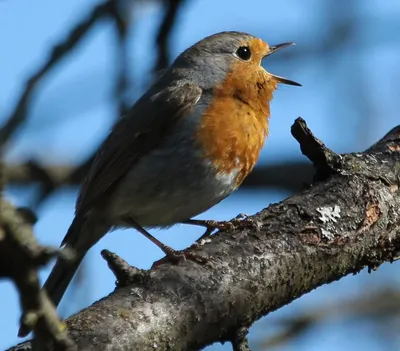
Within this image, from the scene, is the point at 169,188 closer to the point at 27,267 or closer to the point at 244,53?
the point at 244,53

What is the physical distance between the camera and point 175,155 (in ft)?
16.8

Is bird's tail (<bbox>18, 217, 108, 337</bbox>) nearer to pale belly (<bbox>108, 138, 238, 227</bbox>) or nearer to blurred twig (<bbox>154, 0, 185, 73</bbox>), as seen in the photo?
pale belly (<bbox>108, 138, 238, 227</bbox>)

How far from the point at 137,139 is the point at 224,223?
42.7 inches

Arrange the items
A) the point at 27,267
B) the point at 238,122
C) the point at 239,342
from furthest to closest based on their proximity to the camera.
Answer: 1. the point at 238,122
2. the point at 239,342
3. the point at 27,267

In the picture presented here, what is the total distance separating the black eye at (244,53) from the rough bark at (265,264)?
5.79ft

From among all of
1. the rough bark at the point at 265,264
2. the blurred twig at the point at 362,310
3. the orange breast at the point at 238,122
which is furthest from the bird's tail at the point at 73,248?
the blurred twig at the point at 362,310

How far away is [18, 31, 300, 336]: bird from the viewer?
5.04m

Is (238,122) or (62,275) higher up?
(238,122)

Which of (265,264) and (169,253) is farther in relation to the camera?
(169,253)

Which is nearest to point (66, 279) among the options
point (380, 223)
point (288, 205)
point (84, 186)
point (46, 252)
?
point (84, 186)

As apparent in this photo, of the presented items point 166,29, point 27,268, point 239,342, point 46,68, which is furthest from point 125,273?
point 166,29

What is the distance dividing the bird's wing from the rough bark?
141cm

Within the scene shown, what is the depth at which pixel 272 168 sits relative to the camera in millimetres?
6887

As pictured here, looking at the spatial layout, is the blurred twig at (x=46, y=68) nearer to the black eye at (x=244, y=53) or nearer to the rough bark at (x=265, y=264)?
the rough bark at (x=265, y=264)
